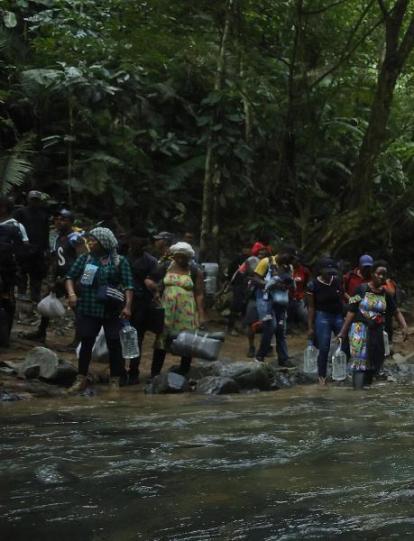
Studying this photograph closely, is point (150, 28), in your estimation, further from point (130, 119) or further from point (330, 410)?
point (330, 410)

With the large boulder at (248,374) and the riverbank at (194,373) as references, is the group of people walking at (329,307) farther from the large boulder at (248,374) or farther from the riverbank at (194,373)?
the large boulder at (248,374)

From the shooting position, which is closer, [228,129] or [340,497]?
[340,497]

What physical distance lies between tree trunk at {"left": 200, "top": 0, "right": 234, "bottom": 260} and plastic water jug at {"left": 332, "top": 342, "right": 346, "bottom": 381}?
19.6 feet

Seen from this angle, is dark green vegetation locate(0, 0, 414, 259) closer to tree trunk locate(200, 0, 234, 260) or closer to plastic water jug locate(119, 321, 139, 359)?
tree trunk locate(200, 0, 234, 260)

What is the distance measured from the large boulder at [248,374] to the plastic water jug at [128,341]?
3.40 feet

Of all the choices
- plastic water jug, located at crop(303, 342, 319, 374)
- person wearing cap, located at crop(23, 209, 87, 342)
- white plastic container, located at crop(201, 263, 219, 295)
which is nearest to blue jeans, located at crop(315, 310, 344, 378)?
plastic water jug, located at crop(303, 342, 319, 374)

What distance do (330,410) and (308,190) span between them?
10.7m

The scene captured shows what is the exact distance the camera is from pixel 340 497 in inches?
144

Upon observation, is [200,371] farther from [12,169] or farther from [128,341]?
[12,169]

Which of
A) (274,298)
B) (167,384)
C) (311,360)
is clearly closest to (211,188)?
(274,298)

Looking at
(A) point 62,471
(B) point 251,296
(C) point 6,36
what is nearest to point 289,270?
(B) point 251,296

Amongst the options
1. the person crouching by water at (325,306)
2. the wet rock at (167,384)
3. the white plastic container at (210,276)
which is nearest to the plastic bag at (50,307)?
the wet rock at (167,384)

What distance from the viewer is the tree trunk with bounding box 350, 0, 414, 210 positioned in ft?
47.6

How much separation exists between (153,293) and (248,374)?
1.39m
